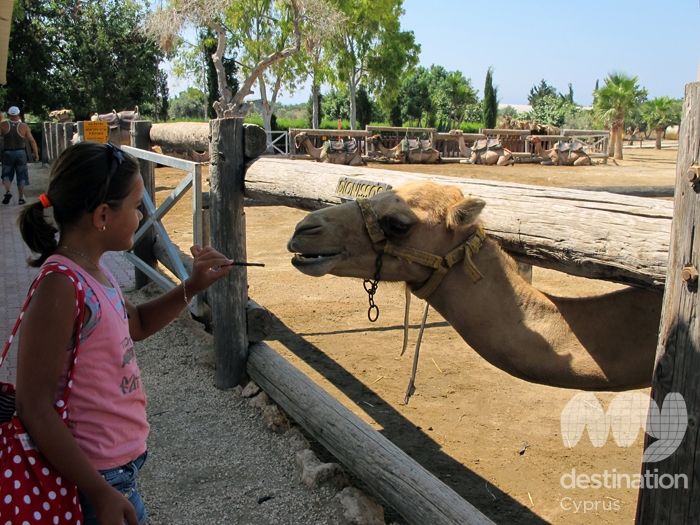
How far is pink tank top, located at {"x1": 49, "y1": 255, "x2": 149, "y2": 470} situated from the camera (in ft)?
6.02

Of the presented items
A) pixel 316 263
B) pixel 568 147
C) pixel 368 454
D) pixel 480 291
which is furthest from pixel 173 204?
pixel 568 147

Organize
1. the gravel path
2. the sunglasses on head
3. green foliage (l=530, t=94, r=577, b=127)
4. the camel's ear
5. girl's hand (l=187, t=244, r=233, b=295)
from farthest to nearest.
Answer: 1. green foliage (l=530, t=94, r=577, b=127)
2. the gravel path
3. the camel's ear
4. girl's hand (l=187, t=244, r=233, b=295)
5. the sunglasses on head

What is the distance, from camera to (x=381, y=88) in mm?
42594

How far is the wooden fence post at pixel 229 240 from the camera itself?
4836 millimetres

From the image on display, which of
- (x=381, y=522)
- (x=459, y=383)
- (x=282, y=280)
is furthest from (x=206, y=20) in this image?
(x=381, y=522)

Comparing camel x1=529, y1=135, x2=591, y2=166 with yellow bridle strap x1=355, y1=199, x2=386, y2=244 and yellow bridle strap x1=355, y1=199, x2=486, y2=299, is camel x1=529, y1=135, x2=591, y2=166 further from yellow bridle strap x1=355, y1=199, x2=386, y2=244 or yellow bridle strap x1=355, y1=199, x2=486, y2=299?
yellow bridle strap x1=355, y1=199, x2=386, y2=244

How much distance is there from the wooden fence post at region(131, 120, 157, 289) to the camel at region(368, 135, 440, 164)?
67.5ft

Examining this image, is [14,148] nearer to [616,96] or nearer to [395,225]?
[395,225]

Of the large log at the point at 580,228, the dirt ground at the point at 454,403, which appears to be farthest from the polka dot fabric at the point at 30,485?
the dirt ground at the point at 454,403

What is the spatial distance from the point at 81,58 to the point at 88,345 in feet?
119

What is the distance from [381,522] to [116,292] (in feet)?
6.60

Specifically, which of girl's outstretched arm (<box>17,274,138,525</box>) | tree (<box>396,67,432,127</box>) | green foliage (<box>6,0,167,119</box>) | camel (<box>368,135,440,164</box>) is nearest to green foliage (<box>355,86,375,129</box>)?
tree (<box>396,67,432,127</box>)

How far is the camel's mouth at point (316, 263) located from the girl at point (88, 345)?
37.5 inches

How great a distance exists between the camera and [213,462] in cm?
407
